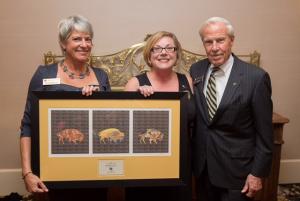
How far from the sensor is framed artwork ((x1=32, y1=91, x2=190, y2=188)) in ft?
5.52

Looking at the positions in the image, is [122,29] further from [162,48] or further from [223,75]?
[223,75]

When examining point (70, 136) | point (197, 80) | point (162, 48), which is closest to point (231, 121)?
point (197, 80)

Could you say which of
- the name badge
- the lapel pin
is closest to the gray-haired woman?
the name badge

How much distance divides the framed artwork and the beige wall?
1.44 meters

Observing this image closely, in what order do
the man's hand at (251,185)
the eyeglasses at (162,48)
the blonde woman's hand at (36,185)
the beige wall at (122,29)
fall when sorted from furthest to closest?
the beige wall at (122,29) < the eyeglasses at (162,48) < the man's hand at (251,185) < the blonde woman's hand at (36,185)

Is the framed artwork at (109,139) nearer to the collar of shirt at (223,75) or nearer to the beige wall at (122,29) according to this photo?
the collar of shirt at (223,75)

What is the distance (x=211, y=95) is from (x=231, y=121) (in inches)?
6.8

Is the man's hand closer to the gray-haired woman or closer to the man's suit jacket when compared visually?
the man's suit jacket

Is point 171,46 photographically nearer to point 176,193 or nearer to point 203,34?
point 203,34

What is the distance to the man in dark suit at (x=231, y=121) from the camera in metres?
1.71

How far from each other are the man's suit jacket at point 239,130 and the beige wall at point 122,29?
1.39 meters

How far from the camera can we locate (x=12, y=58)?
301cm

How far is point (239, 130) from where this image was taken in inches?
69.1

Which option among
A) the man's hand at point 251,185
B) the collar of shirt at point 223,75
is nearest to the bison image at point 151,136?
the collar of shirt at point 223,75
